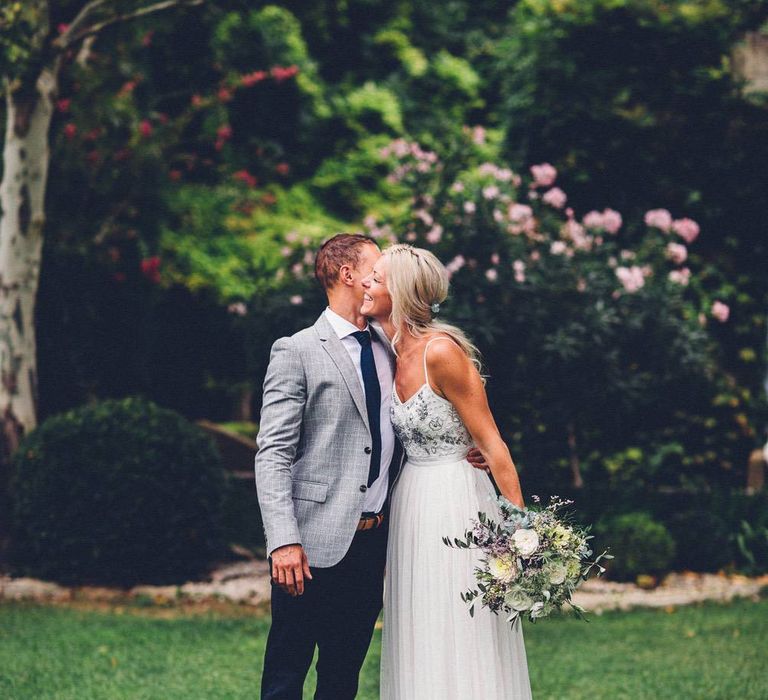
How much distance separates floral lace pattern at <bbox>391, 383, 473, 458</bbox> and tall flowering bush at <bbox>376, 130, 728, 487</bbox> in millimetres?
4139

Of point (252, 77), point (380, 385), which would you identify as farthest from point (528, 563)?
point (252, 77)

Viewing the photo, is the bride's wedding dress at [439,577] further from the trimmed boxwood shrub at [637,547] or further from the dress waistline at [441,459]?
the trimmed boxwood shrub at [637,547]

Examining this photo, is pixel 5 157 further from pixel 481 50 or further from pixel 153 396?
pixel 481 50


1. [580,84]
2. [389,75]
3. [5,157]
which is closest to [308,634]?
[5,157]

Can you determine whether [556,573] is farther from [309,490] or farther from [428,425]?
[309,490]

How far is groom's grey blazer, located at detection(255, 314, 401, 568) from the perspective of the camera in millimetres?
3588

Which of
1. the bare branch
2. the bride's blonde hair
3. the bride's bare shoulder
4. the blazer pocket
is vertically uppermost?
the bare branch

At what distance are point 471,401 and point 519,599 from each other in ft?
2.19

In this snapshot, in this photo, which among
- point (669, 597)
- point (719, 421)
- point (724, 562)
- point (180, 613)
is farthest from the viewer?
point (719, 421)

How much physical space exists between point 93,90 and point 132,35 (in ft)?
2.47

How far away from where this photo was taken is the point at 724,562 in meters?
8.86

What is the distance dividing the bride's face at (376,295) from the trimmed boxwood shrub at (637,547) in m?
5.28

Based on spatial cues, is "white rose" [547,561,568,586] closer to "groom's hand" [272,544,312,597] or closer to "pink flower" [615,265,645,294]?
"groom's hand" [272,544,312,597]

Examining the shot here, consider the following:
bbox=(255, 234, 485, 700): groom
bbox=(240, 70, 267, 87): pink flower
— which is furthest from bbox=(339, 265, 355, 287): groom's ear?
bbox=(240, 70, 267, 87): pink flower
